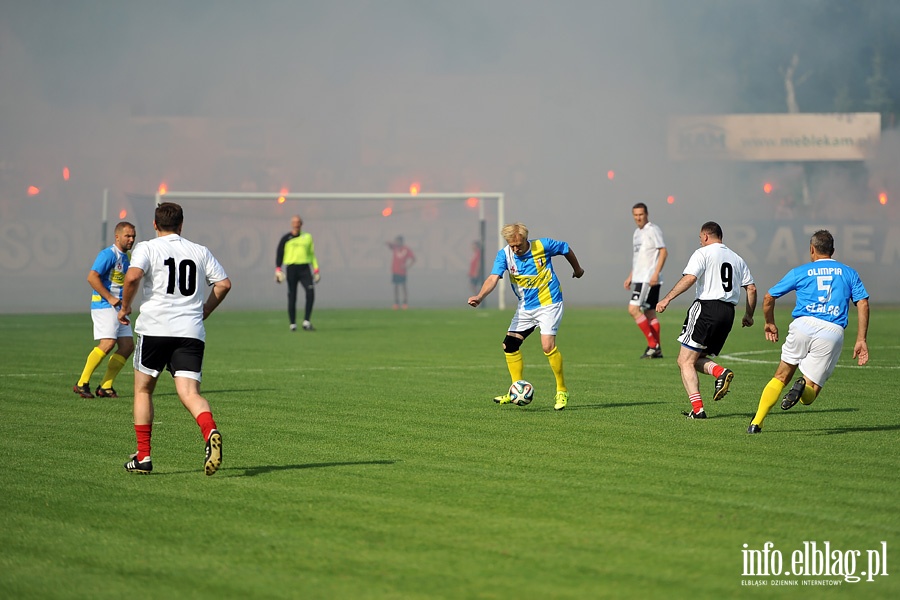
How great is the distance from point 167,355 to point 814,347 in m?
5.08

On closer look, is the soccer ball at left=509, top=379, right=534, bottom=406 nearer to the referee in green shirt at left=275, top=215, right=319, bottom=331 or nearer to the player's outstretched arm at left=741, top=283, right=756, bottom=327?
the player's outstretched arm at left=741, top=283, right=756, bottom=327

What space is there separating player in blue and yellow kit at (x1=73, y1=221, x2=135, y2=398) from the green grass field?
37cm

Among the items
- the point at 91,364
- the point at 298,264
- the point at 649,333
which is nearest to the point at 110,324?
the point at 91,364

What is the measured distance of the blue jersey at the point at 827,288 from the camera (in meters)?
9.27

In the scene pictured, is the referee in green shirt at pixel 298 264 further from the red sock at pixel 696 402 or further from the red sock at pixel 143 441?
the red sock at pixel 143 441

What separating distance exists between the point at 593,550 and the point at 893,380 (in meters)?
9.27

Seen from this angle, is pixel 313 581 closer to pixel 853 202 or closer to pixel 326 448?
pixel 326 448

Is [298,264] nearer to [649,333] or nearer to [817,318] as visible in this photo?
[649,333]

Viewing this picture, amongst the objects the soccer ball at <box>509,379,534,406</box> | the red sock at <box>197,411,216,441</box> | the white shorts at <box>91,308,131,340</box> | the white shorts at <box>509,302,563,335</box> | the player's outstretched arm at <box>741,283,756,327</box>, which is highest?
the player's outstretched arm at <box>741,283,756,327</box>

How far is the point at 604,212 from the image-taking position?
5012 centimetres

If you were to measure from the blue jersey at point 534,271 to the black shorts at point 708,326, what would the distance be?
5.07ft

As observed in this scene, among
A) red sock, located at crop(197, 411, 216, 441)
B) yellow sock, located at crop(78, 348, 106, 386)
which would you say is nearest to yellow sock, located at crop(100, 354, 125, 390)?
yellow sock, located at crop(78, 348, 106, 386)

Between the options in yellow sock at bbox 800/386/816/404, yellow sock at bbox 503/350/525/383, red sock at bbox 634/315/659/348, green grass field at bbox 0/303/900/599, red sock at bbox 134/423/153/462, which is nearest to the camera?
green grass field at bbox 0/303/900/599

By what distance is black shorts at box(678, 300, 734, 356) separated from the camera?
1041 cm
